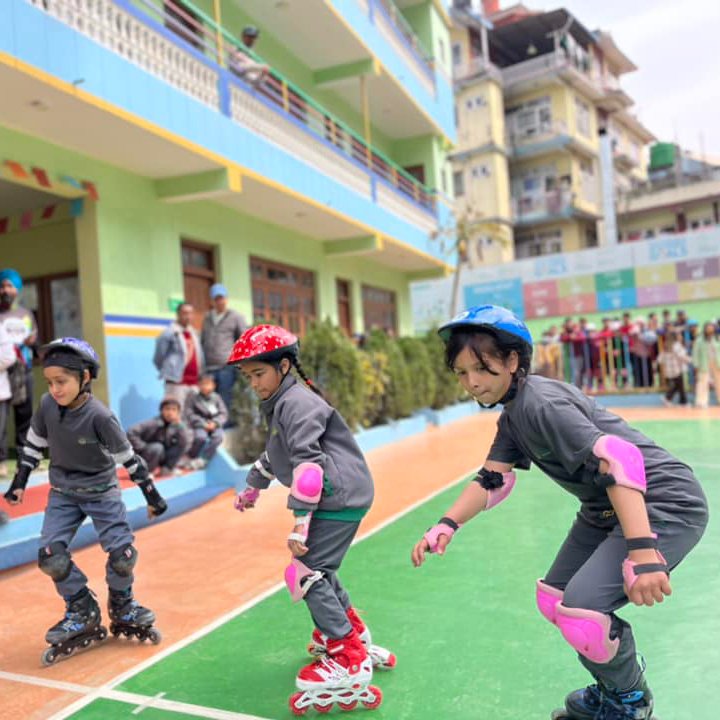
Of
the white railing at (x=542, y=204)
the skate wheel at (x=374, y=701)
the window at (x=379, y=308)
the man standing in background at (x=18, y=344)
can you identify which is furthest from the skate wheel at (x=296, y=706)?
the white railing at (x=542, y=204)

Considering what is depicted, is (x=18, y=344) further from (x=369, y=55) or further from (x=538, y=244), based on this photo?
(x=538, y=244)

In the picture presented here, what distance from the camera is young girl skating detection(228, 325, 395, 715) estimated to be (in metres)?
2.90

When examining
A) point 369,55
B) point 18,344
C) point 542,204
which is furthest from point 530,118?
point 18,344

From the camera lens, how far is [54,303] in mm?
10352

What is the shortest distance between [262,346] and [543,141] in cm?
3340

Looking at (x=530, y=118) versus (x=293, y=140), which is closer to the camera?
(x=293, y=140)

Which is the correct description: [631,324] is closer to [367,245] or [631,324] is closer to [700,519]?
[367,245]

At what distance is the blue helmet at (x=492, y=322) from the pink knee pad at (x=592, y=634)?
0.91 m

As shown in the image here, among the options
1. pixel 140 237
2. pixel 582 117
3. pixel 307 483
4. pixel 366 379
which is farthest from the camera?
pixel 582 117

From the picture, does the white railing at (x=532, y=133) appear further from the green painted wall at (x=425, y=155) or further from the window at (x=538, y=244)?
the green painted wall at (x=425, y=155)

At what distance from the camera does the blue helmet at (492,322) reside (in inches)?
93.9

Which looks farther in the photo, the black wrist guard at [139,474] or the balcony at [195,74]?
the balcony at [195,74]

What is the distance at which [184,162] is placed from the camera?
355 inches

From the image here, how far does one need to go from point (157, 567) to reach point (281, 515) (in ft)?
5.43
